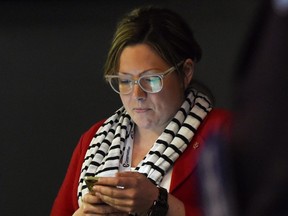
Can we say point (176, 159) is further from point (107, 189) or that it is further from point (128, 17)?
point (128, 17)

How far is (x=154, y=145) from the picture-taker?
4.69 ft

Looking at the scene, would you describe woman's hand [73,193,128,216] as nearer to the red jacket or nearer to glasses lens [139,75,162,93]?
the red jacket

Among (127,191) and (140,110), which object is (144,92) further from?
(127,191)

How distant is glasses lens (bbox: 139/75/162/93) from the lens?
1387mm

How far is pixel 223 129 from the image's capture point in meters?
0.35

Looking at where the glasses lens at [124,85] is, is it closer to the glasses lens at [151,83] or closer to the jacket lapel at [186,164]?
the glasses lens at [151,83]

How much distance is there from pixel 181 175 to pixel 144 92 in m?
0.22

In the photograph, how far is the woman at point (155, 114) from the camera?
1.37 m

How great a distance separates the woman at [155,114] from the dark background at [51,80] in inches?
28.1

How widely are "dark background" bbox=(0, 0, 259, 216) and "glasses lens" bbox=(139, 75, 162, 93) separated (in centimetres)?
80

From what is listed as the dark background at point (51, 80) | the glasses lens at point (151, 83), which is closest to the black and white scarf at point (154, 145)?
the glasses lens at point (151, 83)

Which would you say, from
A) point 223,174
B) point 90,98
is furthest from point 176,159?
point 223,174

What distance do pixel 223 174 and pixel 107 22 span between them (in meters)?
1.93

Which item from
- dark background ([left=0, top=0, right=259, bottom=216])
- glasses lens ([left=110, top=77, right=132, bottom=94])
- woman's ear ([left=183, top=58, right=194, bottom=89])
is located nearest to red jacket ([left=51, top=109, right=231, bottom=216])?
woman's ear ([left=183, top=58, right=194, bottom=89])
